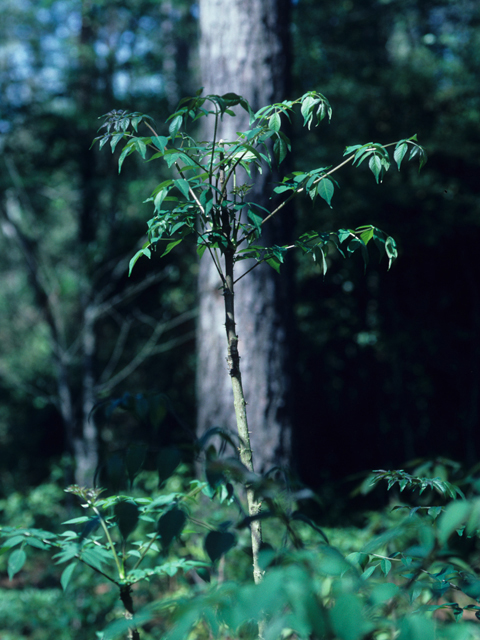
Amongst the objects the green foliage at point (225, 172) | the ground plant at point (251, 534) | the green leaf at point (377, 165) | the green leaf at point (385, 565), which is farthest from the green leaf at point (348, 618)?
the green leaf at point (377, 165)

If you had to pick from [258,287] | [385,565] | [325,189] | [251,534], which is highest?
[325,189]

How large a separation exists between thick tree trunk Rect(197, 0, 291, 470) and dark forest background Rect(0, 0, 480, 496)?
181 centimetres

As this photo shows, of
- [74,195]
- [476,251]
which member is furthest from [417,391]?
[74,195]

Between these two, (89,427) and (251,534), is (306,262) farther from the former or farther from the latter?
(251,534)

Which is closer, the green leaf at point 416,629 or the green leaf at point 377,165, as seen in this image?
the green leaf at point 416,629

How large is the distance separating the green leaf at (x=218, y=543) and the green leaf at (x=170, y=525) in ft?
0.14

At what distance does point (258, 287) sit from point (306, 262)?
199cm

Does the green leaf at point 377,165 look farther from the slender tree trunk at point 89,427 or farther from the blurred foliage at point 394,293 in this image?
the blurred foliage at point 394,293

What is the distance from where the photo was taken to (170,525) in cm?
61

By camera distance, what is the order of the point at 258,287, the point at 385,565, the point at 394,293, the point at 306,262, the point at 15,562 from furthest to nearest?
the point at 394,293, the point at 306,262, the point at 258,287, the point at 385,565, the point at 15,562

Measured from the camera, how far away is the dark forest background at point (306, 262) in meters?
4.70

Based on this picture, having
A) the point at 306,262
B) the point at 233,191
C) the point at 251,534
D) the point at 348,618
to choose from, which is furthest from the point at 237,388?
the point at 306,262

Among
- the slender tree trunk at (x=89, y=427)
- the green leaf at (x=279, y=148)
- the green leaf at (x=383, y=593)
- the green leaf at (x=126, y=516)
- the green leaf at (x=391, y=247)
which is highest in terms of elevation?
the green leaf at (x=279, y=148)

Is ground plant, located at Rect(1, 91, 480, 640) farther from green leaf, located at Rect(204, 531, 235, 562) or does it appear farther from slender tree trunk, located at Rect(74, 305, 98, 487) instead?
slender tree trunk, located at Rect(74, 305, 98, 487)
